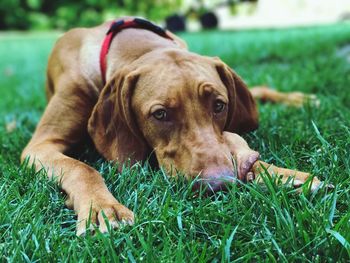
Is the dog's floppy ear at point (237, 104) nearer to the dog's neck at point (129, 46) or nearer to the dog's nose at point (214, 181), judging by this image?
the dog's neck at point (129, 46)

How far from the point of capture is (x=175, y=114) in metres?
2.51

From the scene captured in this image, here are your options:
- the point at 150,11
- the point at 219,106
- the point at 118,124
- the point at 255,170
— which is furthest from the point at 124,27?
the point at 150,11

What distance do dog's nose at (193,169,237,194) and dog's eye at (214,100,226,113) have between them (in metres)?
0.51

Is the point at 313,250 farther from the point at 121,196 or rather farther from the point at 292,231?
the point at 121,196

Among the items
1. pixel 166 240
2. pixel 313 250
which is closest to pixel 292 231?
pixel 313 250

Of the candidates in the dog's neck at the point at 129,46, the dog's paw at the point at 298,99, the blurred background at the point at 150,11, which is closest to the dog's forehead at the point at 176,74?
the dog's neck at the point at 129,46

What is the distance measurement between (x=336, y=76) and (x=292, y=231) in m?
3.53

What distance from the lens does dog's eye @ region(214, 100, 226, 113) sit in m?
2.65

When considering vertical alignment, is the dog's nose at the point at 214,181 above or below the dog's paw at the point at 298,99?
above

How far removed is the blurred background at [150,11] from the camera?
20.1 m

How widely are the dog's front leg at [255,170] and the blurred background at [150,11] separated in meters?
17.4

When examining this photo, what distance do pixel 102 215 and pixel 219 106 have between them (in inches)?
36.6

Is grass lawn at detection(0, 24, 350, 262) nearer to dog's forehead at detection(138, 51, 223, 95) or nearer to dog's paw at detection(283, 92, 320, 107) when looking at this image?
dog's forehead at detection(138, 51, 223, 95)

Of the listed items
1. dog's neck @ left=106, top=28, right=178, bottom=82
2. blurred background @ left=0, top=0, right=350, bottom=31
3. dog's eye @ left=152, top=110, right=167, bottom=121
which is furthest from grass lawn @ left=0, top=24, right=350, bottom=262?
blurred background @ left=0, top=0, right=350, bottom=31
